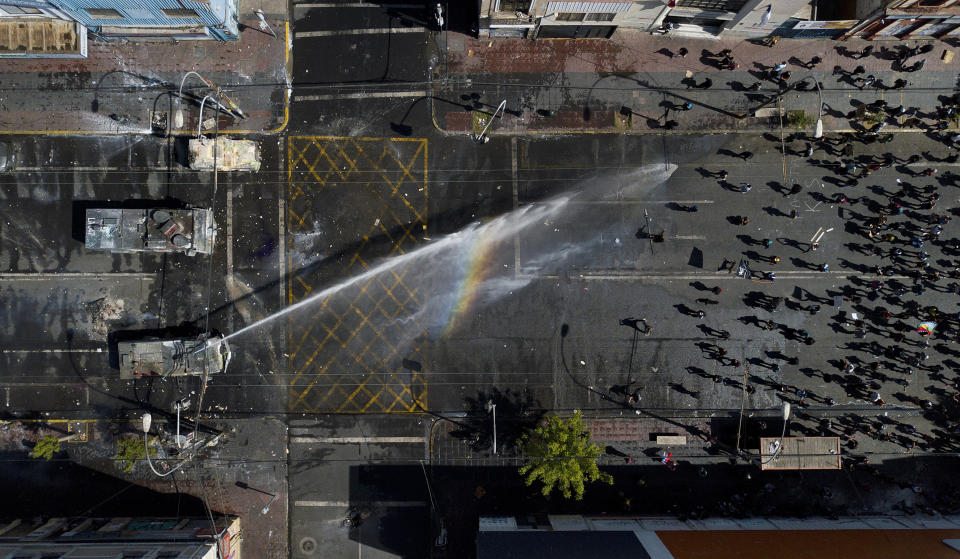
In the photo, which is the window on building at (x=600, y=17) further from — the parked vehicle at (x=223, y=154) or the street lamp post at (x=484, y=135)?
the parked vehicle at (x=223, y=154)

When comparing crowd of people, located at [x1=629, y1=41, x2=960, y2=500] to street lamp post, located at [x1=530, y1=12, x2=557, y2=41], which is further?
crowd of people, located at [x1=629, y1=41, x2=960, y2=500]

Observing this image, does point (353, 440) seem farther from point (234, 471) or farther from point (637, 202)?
point (637, 202)

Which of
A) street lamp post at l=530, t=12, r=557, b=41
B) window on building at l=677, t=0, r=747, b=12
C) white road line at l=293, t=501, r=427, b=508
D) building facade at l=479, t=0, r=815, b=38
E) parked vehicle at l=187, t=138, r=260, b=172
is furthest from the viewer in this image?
white road line at l=293, t=501, r=427, b=508

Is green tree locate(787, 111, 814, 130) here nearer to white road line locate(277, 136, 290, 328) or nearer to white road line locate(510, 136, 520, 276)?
white road line locate(510, 136, 520, 276)

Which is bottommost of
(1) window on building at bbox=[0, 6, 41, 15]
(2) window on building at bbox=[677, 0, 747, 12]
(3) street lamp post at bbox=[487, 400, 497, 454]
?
(3) street lamp post at bbox=[487, 400, 497, 454]

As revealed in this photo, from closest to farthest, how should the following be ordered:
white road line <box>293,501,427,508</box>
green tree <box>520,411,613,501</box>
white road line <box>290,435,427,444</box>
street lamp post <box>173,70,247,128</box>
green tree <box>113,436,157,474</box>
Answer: green tree <box>520,411,613,501</box>
green tree <box>113,436,157,474</box>
street lamp post <box>173,70,247,128</box>
white road line <box>293,501,427,508</box>
white road line <box>290,435,427,444</box>

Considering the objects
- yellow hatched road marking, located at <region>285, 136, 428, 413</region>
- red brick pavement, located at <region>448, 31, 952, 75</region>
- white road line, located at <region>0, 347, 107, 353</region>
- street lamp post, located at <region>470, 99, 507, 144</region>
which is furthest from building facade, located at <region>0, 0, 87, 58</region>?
street lamp post, located at <region>470, 99, 507, 144</region>

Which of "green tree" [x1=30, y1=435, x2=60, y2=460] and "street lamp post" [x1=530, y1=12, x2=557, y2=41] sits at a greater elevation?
"street lamp post" [x1=530, y1=12, x2=557, y2=41]

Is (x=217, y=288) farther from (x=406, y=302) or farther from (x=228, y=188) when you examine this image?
(x=406, y=302)
